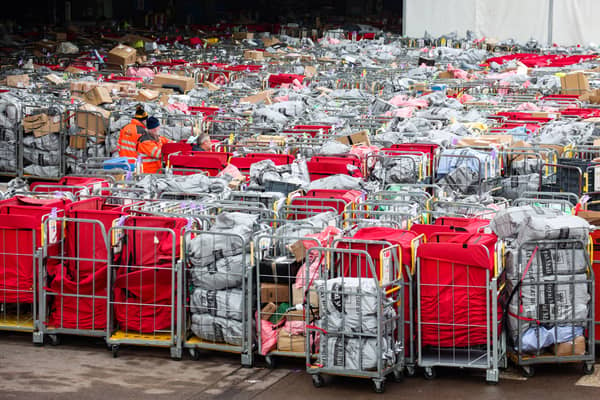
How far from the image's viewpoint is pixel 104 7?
52688 millimetres

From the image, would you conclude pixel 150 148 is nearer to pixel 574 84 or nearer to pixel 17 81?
pixel 17 81

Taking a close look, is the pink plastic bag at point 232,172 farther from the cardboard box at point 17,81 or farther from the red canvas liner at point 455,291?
the cardboard box at point 17,81

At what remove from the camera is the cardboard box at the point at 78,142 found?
1714 centimetres

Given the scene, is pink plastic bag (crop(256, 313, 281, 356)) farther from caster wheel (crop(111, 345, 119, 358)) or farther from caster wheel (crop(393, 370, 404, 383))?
caster wheel (crop(111, 345, 119, 358))

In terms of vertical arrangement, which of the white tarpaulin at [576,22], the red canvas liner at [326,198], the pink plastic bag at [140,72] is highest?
the white tarpaulin at [576,22]

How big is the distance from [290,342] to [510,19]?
132 ft

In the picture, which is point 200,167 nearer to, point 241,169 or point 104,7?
point 241,169

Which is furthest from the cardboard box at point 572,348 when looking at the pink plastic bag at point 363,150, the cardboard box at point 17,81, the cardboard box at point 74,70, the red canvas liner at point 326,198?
the cardboard box at point 74,70

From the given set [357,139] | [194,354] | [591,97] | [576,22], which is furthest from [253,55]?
[194,354]

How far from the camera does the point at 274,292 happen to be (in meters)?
Result: 8.61

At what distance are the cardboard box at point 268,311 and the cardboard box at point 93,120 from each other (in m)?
9.16

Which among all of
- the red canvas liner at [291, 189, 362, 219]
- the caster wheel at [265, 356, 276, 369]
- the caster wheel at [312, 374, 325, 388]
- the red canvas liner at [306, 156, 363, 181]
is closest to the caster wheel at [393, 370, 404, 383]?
the caster wheel at [312, 374, 325, 388]

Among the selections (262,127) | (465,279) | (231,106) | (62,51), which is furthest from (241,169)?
(62,51)

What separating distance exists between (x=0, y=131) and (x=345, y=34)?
104 feet
